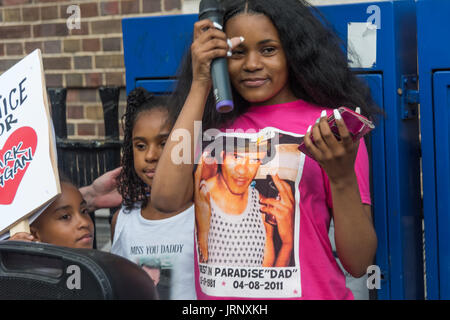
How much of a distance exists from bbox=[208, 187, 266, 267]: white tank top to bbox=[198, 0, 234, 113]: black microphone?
0.28 m

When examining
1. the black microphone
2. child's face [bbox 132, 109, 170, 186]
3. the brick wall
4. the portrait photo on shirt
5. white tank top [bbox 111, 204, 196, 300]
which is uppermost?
the brick wall

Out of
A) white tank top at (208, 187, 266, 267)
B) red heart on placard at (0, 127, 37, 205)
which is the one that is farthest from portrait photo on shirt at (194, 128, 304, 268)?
red heart on placard at (0, 127, 37, 205)

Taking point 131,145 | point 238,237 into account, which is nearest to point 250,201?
point 238,237

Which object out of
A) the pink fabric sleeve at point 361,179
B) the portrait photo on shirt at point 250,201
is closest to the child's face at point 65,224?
the portrait photo on shirt at point 250,201

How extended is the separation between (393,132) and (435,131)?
0.13 meters

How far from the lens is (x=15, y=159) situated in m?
2.09

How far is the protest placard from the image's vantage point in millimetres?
2031

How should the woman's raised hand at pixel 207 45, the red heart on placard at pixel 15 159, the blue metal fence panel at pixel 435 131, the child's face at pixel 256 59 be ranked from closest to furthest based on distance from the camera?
the woman's raised hand at pixel 207 45, the child's face at pixel 256 59, the blue metal fence panel at pixel 435 131, the red heart on placard at pixel 15 159

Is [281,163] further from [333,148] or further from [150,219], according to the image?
[150,219]

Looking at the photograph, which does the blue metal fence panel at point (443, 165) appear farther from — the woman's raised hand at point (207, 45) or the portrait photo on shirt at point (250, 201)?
the woman's raised hand at point (207, 45)

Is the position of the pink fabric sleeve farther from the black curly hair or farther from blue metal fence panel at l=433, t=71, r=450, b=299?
the black curly hair

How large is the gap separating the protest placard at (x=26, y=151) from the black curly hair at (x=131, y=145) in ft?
1.03

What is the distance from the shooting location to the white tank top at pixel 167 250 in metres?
2.12

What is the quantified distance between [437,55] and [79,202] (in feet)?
4.13
